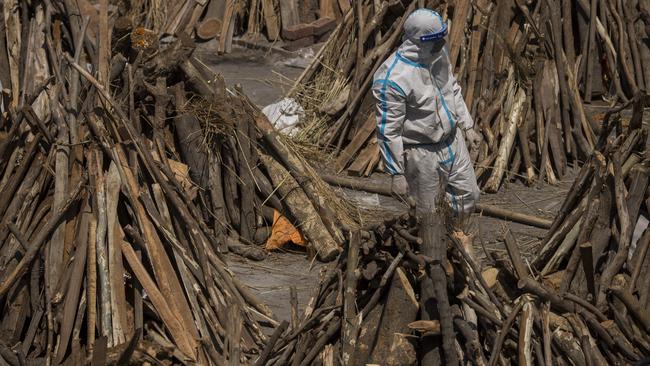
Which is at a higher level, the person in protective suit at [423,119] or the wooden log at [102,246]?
the person in protective suit at [423,119]

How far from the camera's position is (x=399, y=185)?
7930 mm

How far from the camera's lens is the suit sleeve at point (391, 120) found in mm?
7879

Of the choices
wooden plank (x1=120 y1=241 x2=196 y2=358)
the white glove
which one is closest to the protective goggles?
the white glove

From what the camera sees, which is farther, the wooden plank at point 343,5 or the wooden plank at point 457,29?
the wooden plank at point 343,5

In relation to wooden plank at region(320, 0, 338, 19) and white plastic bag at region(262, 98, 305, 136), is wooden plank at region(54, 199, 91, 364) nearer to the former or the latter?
white plastic bag at region(262, 98, 305, 136)

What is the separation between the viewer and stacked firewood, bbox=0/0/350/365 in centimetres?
733

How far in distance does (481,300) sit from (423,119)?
7.92 ft

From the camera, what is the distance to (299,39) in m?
13.9

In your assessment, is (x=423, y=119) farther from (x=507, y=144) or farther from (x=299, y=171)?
(x=507, y=144)

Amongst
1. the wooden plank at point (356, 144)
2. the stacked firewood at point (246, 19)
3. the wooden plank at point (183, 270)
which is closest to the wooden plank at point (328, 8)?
the stacked firewood at point (246, 19)

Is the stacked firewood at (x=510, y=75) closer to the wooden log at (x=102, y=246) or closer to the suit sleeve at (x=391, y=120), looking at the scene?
the suit sleeve at (x=391, y=120)

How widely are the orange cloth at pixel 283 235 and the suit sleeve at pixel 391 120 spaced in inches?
61.4

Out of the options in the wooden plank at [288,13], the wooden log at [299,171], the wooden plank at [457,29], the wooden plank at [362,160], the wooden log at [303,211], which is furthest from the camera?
the wooden plank at [288,13]

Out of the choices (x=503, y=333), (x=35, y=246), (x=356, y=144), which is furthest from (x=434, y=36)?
(x=356, y=144)
